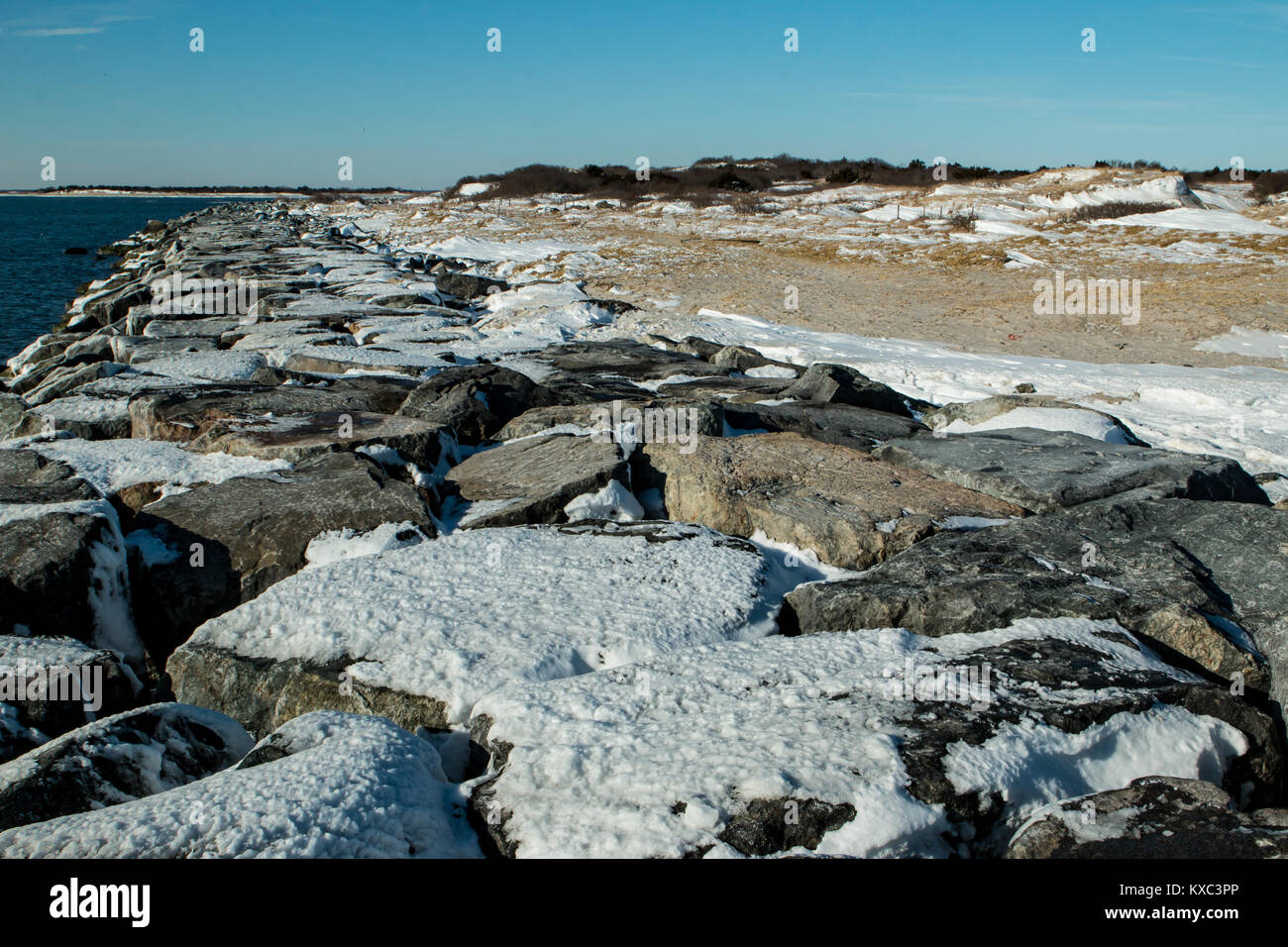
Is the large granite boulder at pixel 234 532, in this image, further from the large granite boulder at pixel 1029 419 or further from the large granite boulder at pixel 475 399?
the large granite boulder at pixel 1029 419

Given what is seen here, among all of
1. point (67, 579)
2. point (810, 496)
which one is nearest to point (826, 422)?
point (810, 496)

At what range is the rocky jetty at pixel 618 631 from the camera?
225 cm

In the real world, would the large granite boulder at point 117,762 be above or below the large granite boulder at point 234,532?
below

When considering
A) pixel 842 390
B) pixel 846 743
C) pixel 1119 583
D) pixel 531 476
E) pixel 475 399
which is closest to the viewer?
pixel 846 743

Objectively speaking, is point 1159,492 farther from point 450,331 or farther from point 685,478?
point 450,331

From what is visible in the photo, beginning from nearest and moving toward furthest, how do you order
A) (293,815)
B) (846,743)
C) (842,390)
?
1. (293,815)
2. (846,743)
3. (842,390)

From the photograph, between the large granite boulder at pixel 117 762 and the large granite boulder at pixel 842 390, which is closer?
the large granite boulder at pixel 117 762

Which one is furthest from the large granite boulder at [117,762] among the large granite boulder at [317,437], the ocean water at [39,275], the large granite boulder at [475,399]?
the ocean water at [39,275]

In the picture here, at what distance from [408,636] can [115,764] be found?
97 centimetres

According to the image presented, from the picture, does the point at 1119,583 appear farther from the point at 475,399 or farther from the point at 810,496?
the point at 475,399

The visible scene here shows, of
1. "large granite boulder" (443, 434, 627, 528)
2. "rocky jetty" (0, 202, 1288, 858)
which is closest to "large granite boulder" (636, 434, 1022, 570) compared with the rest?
"rocky jetty" (0, 202, 1288, 858)

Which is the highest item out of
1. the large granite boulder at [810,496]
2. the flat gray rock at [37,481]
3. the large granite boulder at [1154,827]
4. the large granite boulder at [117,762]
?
the flat gray rock at [37,481]

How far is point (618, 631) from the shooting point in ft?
10.6

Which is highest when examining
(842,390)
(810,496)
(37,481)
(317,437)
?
(842,390)
